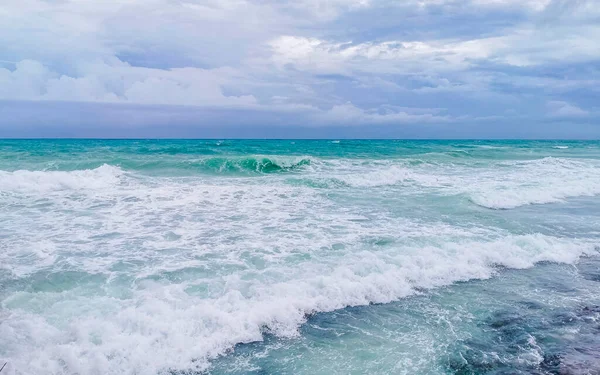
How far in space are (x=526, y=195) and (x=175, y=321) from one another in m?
15.9

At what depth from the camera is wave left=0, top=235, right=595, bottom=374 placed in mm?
5656

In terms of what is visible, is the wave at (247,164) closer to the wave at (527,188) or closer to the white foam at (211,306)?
the wave at (527,188)

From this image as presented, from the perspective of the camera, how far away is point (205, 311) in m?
6.78

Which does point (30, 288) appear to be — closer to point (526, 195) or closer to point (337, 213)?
point (337, 213)

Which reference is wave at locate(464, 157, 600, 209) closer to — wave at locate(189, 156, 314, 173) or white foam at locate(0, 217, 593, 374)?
white foam at locate(0, 217, 593, 374)

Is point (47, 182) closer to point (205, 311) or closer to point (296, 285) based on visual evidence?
point (205, 311)

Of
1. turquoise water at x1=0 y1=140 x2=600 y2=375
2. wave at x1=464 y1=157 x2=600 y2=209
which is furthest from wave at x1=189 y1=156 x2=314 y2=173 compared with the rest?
wave at x1=464 y1=157 x2=600 y2=209

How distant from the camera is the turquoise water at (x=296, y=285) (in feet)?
19.0

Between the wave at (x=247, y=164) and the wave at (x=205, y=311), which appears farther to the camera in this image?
the wave at (x=247, y=164)

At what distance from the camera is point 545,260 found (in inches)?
395

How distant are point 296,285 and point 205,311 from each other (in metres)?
1.78

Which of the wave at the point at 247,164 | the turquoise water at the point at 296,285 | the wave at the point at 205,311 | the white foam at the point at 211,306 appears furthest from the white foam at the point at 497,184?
the wave at the point at 205,311

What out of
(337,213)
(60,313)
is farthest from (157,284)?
(337,213)

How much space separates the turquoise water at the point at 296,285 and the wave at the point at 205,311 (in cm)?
3
